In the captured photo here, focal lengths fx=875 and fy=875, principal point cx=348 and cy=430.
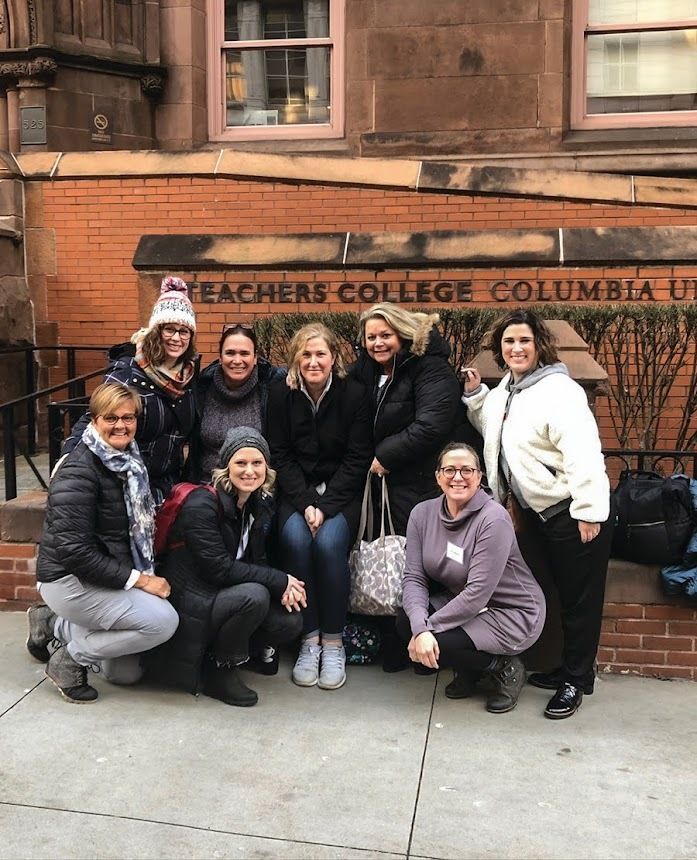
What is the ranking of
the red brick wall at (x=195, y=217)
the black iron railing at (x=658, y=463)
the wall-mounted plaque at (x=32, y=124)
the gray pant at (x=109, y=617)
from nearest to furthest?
1. the gray pant at (x=109, y=617)
2. the black iron railing at (x=658, y=463)
3. the red brick wall at (x=195, y=217)
4. the wall-mounted plaque at (x=32, y=124)

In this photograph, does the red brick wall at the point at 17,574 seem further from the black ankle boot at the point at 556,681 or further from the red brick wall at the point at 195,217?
the red brick wall at the point at 195,217

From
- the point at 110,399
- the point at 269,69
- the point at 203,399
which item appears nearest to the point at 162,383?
the point at 203,399

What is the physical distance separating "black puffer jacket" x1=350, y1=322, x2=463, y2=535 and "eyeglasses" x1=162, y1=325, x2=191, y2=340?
86 centimetres

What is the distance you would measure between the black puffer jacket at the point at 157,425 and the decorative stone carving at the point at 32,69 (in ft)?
21.8

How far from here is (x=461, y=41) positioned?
30.6 feet

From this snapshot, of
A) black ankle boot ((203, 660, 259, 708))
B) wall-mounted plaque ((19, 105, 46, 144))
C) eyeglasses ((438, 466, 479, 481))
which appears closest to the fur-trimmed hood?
eyeglasses ((438, 466, 479, 481))

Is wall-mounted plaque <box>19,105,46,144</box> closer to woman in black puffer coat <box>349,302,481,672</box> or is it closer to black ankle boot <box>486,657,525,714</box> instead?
woman in black puffer coat <box>349,302,481,672</box>

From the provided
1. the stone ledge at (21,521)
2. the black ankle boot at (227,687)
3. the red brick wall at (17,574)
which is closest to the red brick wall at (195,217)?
the stone ledge at (21,521)

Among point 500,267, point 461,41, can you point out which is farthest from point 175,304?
point 461,41

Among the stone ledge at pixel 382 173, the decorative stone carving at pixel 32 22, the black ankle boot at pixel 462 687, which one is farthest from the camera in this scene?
the decorative stone carving at pixel 32 22

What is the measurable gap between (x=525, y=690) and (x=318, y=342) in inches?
73.7

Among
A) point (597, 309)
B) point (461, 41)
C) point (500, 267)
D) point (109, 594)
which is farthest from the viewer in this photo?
point (461, 41)

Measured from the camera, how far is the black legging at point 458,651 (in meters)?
3.69

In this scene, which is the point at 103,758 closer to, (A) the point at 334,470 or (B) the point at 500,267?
(A) the point at 334,470
